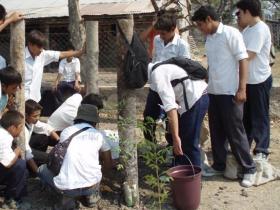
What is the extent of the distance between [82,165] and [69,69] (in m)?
4.82

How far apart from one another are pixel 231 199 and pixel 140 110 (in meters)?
4.11

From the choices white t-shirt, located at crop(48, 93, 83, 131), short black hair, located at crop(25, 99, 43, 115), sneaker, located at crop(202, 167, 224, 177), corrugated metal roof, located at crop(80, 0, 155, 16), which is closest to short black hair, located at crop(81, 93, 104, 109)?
white t-shirt, located at crop(48, 93, 83, 131)

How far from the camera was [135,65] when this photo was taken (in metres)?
4.00

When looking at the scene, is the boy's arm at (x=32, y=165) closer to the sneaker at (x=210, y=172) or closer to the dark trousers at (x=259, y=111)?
the sneaker at (x=210, y=172)

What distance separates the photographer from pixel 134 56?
4.01 m

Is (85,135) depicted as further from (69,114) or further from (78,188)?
(69,114)

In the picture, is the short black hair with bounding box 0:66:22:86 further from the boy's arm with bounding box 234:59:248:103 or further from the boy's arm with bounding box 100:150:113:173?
the boy's arm with bounding box 234:59:248:103

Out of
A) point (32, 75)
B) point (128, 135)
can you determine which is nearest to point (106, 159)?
point (128, 135)

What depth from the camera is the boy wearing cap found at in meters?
3.95

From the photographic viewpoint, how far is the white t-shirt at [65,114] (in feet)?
16.5

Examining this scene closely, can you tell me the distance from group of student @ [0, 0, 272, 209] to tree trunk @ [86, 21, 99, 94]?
0.29m

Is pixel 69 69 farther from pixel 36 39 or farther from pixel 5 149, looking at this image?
pixel 5 149

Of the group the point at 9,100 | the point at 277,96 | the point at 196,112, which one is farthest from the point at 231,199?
the point at 277,96

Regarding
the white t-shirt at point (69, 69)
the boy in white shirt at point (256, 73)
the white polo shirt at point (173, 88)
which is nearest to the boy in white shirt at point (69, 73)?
the white t-shirt at point (69, 69)
